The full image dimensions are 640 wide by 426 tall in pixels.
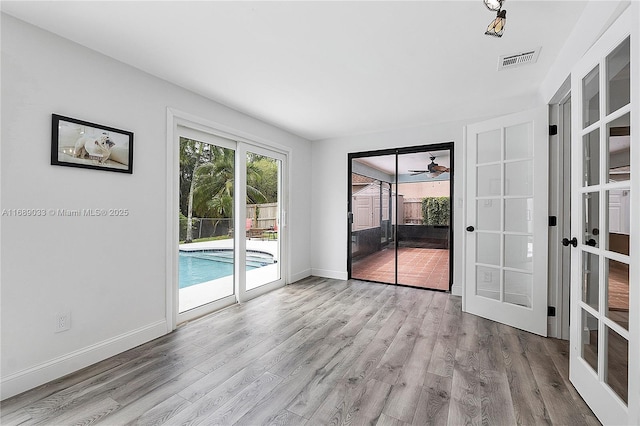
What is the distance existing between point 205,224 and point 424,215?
3.82 m

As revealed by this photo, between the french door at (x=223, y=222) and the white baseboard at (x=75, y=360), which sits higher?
the french door at (x=223, y=222)

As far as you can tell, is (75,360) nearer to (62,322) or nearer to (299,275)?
(62,322)

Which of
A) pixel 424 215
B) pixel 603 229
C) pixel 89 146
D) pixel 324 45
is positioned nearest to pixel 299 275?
pixel 424 215

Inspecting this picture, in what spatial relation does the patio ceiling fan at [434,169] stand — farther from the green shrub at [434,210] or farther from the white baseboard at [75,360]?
the white baseboard at [75,360]

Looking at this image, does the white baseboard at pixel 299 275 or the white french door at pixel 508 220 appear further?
the white baseboard at pixel 299 275

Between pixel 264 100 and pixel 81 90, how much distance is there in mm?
1635

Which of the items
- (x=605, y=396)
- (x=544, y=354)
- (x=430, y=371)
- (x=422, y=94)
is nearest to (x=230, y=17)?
(x=422, y=94)

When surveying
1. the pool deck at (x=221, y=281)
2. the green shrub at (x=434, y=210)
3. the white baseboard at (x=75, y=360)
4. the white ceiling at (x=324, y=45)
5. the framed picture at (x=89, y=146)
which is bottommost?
the white baseboard at (x=75, y=360)

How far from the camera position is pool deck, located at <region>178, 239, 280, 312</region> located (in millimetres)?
3152

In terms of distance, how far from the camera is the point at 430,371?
6.88 feet

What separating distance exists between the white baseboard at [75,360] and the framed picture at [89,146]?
1388mm

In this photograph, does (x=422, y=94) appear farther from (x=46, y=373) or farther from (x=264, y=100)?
(x=46, y=373)

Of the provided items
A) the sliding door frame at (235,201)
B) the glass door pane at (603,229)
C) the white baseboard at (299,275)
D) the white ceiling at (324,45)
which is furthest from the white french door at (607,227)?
the white baseboard at (299,275)

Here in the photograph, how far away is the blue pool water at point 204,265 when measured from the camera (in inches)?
122
